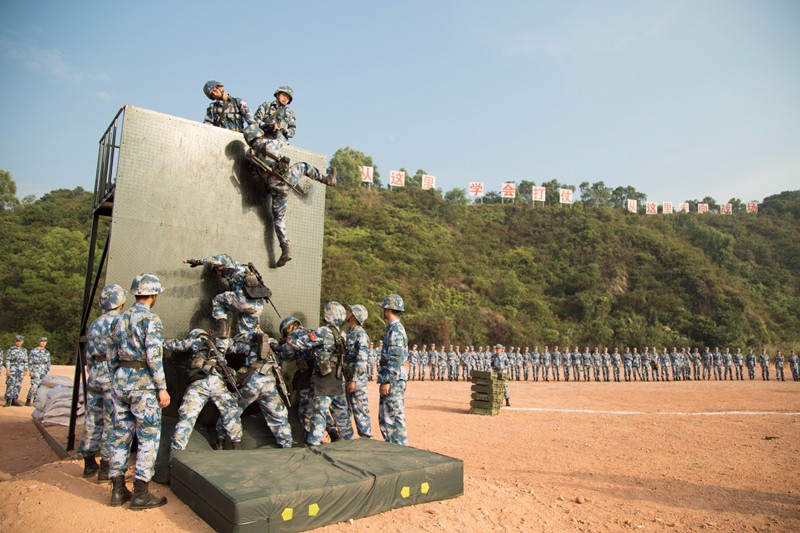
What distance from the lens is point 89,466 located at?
4.92 metres

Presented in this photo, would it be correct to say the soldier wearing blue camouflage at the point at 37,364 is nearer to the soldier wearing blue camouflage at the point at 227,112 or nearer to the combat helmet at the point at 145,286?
the soldier wearing blue camouflage at the point at 227,112

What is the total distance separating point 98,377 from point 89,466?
0.88 meters

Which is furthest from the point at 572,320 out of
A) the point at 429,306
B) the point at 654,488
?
the point at 654,488

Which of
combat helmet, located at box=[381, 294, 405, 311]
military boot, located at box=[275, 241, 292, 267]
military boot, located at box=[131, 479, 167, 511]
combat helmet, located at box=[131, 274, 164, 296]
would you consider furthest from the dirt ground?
military boot, located at box=[275, 241, 292, 267]

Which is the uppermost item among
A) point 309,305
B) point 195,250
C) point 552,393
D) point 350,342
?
point 195,250

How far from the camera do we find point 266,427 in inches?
237

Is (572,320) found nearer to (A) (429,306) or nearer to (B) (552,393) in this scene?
(A) (429,306)

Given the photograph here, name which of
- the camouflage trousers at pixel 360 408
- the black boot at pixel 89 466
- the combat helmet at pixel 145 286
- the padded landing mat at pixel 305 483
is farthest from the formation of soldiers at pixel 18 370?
the padded landing mat at pixel 305 483

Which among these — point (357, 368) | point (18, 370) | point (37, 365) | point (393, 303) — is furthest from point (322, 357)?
point (37, 365)

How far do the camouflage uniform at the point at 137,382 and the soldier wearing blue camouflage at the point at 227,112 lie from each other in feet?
12.2

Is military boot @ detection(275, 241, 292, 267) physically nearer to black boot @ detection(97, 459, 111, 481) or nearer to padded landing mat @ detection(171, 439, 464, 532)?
padded landing mat @ detection(171, 439, 464, 532)

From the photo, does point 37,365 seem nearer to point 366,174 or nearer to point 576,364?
point 576,364

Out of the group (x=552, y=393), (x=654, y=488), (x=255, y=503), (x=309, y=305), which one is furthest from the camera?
(x=552, y=393)

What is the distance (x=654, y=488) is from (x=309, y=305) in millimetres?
5097
